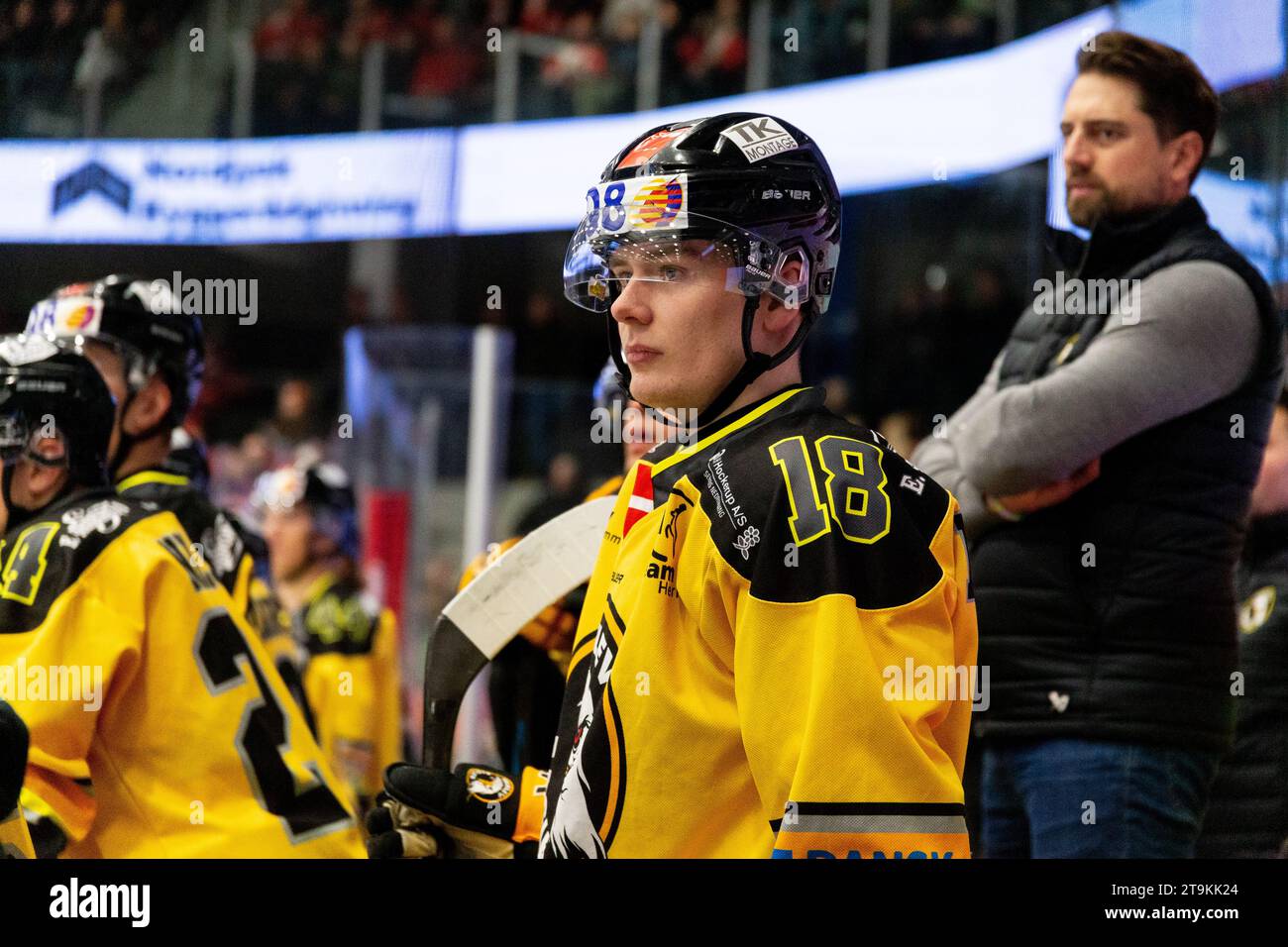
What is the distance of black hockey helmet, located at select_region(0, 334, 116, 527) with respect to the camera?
8.88 feet

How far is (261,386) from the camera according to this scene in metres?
9.87

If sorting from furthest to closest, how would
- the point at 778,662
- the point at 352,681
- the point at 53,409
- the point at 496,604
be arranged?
the point at 352,681, the point at 53,409, the point at 496,604, the point at 778,662

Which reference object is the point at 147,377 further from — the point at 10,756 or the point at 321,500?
the point at 321,500

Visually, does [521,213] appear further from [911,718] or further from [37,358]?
[911,718]

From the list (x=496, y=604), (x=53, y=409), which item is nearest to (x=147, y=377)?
(x=53, y=409)

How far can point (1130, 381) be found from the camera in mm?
2451

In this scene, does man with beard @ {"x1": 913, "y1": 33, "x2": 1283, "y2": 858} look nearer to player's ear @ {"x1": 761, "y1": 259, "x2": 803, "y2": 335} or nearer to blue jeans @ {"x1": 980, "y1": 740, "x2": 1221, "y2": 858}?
blue jeans @ {"x1": 980, "y1": 740, "x2": 1221, "y2": 858}

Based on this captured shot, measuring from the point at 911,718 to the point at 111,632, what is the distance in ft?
5.08

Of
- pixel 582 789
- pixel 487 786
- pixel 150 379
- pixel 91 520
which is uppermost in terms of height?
pixel 150 379

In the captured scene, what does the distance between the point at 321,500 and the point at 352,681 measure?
0.93 m

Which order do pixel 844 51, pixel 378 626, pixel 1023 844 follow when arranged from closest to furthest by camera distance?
pixel 1023 844 → pixel 378 626 → pixel 844 51

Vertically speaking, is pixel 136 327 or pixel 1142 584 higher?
pixel 136 327
